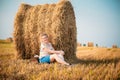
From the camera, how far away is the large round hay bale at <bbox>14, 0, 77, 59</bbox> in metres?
5.20

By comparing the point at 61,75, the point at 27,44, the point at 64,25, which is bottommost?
the point at 61,75

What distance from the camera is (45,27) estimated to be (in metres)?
5.30

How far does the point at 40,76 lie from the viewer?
3.05m

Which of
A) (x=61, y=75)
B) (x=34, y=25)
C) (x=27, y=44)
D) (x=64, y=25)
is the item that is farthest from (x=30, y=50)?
(x=61, y=75)

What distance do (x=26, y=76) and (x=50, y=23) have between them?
234 cm

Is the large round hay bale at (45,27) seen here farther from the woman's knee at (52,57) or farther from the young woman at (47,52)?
the woman's knee at (52,57)

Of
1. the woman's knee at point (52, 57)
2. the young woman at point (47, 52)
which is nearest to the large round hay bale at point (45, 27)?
the young woman at point (47, 52)

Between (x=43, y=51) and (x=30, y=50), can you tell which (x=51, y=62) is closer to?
(x=43, y=51)

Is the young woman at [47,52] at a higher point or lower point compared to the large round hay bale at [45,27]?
lower

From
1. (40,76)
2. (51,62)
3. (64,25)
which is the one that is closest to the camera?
(40,76)

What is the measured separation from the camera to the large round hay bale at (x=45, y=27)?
5.20 metres

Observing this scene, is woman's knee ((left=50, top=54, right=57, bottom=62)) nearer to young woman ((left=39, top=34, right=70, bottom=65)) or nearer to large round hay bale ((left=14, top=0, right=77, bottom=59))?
young woman ((left=39, top=34, right=70, bottom=65))

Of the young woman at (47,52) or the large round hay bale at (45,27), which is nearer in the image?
the young woman at (47,52)

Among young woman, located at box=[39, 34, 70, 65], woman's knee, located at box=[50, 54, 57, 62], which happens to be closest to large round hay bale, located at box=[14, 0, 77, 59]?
young woman, located at box=[39, 34, 70, 65]
